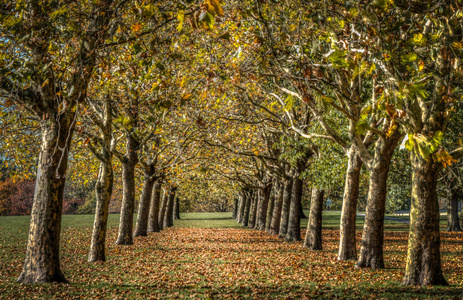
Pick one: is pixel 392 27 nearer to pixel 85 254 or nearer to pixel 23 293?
pixel 23 293

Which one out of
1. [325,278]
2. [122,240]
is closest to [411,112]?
[325,278]

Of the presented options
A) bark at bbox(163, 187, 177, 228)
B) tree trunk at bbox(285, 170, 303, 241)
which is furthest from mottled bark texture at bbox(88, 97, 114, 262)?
bark at bbox(163, 187, 177, 228)

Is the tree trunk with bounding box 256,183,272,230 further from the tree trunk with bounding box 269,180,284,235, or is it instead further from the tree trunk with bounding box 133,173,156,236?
the tree trunk with bounding box 133,173,156,236

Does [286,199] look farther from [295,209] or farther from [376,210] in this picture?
[376,210]

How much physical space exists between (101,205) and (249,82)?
21.5 ft

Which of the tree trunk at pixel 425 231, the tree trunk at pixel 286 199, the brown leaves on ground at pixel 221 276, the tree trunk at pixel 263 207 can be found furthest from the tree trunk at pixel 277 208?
the tree trunk at pixel 425 231

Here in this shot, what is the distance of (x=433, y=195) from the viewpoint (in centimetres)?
918

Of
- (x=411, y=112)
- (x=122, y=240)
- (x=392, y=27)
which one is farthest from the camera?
(x=122, y=240)

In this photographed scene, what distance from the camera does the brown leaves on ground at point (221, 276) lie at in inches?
339

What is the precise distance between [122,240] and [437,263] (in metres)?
14.8

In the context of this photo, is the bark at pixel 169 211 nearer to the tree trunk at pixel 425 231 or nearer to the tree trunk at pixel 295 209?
the tree trunk at pixel 295 209

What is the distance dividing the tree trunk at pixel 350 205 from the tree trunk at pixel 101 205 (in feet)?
27.1

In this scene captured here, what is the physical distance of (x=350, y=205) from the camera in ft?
45.2

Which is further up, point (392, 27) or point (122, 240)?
point (392, 27)
